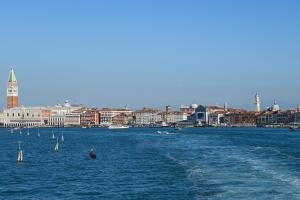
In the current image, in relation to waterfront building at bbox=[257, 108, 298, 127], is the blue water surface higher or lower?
lower

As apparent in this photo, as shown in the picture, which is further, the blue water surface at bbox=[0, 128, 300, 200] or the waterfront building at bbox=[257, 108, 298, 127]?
the waterfront building at bbox=[257, 108, 298, 127]

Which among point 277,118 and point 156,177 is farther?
point 277,118

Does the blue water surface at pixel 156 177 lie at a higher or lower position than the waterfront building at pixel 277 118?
lower

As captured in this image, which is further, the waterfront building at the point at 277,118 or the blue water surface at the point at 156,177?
the waterfront building at the point at 277,118

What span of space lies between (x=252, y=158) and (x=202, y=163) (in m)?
5.17

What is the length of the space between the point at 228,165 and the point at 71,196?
46.6 feet

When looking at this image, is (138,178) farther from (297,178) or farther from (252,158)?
(252,158)

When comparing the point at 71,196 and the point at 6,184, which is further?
the point at 6,184

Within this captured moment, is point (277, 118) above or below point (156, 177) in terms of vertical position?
above

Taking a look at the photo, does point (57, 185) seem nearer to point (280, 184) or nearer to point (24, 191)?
point (24, 191)

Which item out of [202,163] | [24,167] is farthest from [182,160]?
[24,167]

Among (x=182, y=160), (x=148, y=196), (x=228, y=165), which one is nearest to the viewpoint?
(x=148, y=196)

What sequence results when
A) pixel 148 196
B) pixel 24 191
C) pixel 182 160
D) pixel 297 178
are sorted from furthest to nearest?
pixel 182 160 < pixel 297 178 < pixel 24 191 < pixel 148 196

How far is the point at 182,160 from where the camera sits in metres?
45.3
